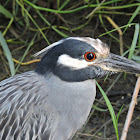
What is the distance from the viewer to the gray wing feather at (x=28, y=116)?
2539mm

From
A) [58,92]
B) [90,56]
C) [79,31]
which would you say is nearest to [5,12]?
[79,31]

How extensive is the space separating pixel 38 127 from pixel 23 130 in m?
0.12

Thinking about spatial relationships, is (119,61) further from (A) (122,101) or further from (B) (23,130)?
(A) (122,101)

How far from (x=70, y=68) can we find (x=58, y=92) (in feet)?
0.78

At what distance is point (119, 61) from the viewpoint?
257cm

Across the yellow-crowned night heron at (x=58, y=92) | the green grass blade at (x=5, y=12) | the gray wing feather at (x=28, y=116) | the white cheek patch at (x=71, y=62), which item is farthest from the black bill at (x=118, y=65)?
the green grass blade at (x=5, y=12)

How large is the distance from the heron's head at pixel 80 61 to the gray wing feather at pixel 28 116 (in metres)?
0.22

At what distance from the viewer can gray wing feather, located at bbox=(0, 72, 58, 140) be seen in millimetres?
2539

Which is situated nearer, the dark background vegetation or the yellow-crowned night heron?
the yellow-crowned night heron

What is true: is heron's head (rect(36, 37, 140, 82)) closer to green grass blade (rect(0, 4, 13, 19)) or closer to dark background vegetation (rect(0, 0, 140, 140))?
dark background vegetation (rect(0, 0, 140, 140))

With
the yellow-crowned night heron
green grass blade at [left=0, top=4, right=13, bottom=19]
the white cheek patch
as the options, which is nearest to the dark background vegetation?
green grass blade at [left=0, top=4, right=13, bottom=19]

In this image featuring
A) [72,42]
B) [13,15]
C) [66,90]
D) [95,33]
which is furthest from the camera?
[95,33]

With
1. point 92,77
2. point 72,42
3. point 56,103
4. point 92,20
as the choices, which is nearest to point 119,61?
point 92,77

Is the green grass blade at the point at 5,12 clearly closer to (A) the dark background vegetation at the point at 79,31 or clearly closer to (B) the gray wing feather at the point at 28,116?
(A) the dark background vegetation at the point at 79,31
